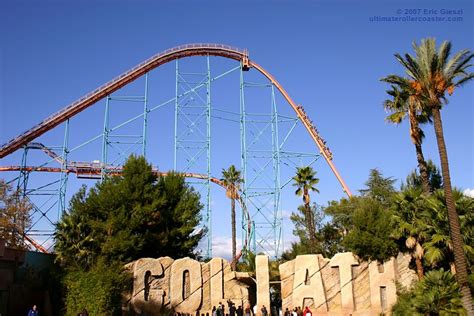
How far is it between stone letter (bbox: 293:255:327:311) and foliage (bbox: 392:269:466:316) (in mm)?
5354

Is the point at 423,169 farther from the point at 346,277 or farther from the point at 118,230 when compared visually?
the point at 118,230

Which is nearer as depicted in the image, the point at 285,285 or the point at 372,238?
the point at 372,238

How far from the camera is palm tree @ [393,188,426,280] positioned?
1716 cm

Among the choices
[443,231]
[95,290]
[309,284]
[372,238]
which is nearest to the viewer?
[443,231]

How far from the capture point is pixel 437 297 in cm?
1355

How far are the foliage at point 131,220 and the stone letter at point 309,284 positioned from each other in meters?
6.59

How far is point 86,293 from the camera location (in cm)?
1845

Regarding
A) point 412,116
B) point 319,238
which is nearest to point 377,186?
point 319,238

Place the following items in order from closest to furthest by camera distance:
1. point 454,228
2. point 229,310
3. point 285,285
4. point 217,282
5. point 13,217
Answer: point 454,228 → point 229,310 → point 285,285 → point 217,282 → point 13,217

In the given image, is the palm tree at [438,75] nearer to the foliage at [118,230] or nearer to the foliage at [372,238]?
the foliage at [372,238]

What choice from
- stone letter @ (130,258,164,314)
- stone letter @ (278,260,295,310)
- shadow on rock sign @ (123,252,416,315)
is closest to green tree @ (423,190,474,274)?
shadow on rock sign @ (123,252,416,315)

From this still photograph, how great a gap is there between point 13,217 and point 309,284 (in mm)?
18278

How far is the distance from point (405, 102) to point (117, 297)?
14.1m

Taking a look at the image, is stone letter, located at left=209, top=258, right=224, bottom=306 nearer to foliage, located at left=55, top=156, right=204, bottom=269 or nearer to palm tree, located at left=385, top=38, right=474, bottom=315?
foliage, located at left=55, top=156, right=204, bottom=269
